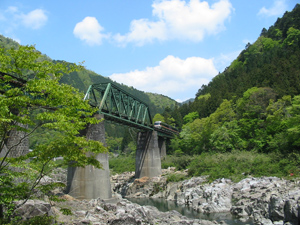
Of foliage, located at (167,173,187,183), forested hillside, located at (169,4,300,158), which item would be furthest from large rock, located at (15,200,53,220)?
foliage, located at (167,173,187,183)

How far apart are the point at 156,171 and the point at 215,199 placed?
2163 centimetres

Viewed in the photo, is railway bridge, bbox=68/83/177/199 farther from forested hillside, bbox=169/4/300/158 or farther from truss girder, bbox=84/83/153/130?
forested hillside, bbox=169/4/300/158

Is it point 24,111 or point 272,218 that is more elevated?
point 24,111

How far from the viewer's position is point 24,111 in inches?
318

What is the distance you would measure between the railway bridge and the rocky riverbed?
201 centimetres

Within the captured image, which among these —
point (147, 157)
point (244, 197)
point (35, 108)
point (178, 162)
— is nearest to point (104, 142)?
point (244, 197)

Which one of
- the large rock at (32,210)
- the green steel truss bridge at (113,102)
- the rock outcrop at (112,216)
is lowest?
→ the rock outcrop at (112,216)

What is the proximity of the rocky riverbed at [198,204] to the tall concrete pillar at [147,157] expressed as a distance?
589cm

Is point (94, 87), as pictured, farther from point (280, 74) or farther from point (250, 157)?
point (280, 74)

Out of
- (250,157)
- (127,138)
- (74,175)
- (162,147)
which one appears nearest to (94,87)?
(74,175)

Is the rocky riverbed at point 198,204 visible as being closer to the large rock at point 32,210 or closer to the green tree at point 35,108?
the large rock at point 32,210

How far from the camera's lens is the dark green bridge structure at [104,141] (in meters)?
25.5

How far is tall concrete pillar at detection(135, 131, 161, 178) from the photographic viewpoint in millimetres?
46375

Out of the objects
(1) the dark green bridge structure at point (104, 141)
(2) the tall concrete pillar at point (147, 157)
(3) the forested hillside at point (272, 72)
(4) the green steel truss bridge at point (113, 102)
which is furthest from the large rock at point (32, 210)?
(3) the forested hillside at point (272, 72)
